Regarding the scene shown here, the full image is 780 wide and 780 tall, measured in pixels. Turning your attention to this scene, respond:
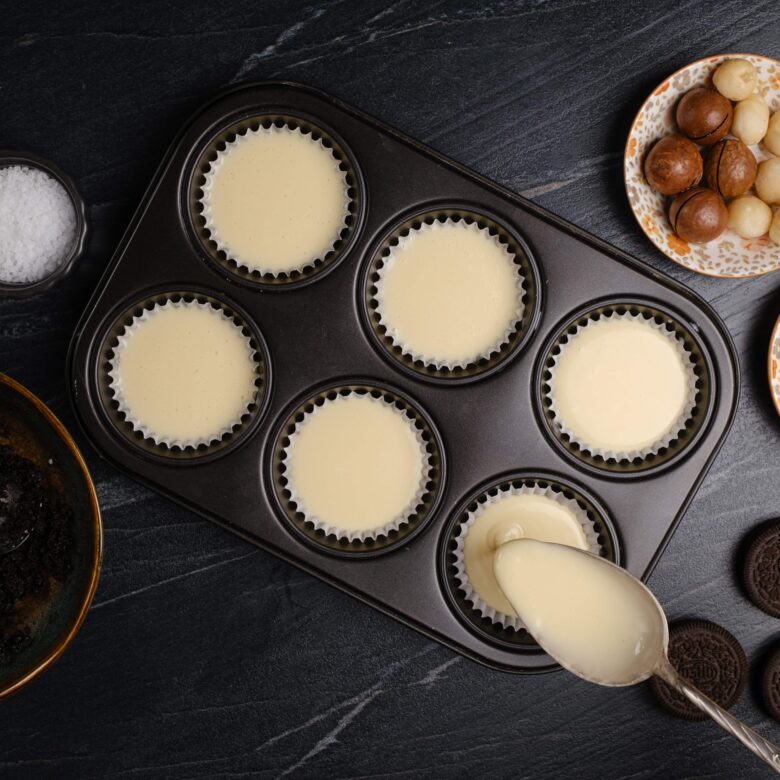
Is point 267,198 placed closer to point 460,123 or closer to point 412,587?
point 460,123

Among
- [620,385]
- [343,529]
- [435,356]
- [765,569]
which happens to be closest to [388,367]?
[435,356]

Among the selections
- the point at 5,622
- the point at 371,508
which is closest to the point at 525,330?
the point at 371,508

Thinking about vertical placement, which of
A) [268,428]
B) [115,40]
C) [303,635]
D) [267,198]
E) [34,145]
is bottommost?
[303,635]


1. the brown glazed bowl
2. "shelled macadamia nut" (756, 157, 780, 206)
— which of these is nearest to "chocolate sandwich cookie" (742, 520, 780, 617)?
"shelled macadamia nut" (756, 157, 780, 206)

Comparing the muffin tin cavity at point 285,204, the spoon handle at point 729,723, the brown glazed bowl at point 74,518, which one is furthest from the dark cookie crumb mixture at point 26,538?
the spoon handle at point 729,723

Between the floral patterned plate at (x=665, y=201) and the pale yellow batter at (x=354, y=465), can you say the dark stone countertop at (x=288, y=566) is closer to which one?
the floral patterned plate at (x=665, y=201)

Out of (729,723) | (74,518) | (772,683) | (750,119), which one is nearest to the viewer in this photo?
(729,723)

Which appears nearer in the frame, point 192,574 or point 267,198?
point 267,198

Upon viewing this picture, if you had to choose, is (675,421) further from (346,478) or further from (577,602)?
(346,478)
